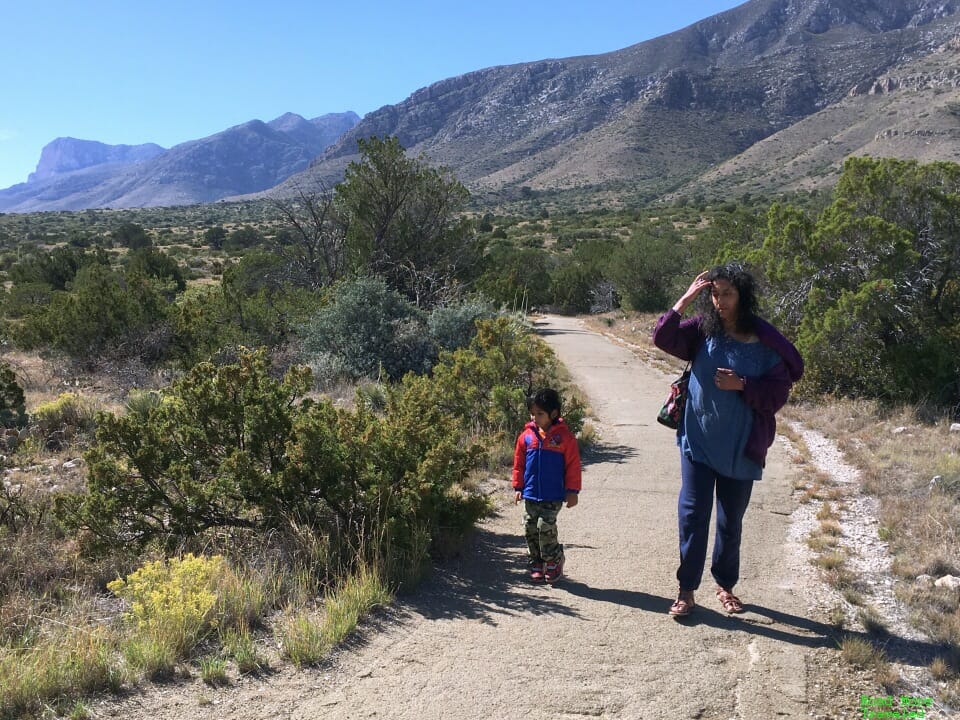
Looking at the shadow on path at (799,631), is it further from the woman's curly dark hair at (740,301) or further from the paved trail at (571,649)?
the woman's curly dark hair at (740,301)

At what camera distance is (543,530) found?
452 cm

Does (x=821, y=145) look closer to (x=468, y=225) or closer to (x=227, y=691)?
(x=468, y=225)

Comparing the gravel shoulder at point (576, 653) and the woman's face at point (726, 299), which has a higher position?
the woman's face at point (726, 299)

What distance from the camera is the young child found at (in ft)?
14.8

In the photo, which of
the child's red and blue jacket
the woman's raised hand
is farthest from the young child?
the woman's raised hand

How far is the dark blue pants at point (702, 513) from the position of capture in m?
3.93

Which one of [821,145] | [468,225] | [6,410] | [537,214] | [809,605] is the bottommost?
[809,605]

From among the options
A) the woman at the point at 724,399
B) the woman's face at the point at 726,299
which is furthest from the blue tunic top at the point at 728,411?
the woman's face at the point at 726,299

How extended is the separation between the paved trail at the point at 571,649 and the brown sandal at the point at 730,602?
7cm

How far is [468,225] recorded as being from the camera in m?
20.1

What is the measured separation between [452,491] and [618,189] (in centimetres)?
7445

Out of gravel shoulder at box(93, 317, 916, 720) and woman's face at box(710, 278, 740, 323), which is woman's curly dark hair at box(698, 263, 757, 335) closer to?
woman's face at box(710, 278, 740, 323)

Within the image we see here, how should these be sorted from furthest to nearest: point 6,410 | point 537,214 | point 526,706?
1. point 537,214
2. point 6,410
3. point 526,706

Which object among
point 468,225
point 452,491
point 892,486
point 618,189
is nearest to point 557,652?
point 452,491
